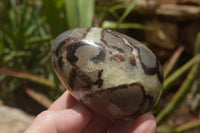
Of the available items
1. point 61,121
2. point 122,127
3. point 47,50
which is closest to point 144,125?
point 122,127

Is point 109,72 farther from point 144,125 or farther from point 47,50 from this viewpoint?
point 47,50

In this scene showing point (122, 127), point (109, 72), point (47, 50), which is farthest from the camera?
point (47, 50)

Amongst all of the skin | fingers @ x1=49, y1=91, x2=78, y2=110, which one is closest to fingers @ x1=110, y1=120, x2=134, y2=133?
the skin

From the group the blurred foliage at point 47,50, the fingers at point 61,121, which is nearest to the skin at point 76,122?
the fingers at point 61,121

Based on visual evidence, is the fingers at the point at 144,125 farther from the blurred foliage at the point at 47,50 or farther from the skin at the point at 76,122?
the blurred foliage at the point at 47,50

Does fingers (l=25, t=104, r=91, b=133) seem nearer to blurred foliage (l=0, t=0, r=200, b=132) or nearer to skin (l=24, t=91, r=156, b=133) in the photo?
skin (l=24, t=91, r=156, b=133)

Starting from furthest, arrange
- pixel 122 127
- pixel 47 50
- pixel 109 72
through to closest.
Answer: pixel 47 50 → pixel 122 127 → pixel 109 72

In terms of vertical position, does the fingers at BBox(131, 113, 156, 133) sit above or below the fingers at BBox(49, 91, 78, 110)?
above
